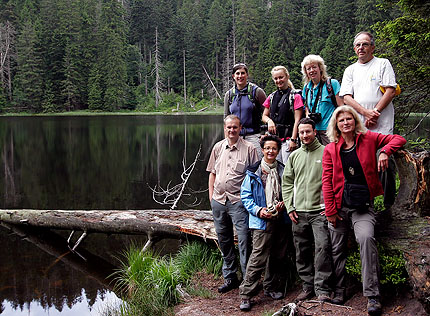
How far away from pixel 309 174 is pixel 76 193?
35.1 feet

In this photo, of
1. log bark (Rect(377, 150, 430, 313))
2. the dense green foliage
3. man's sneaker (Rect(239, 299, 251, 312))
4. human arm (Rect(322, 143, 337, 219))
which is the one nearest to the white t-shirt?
log bark (Rect(377, 150, 430, 313))

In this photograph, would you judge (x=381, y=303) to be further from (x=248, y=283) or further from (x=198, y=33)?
(x=198, y=33)

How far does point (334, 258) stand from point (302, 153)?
1.05m

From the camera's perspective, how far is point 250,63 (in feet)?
194

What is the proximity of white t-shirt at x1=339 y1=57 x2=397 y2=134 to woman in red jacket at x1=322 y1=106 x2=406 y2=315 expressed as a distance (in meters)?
0.38

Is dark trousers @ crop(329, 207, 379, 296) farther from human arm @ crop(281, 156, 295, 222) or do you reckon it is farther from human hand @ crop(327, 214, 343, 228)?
human arm @ crop(281, 156, 295, 222)

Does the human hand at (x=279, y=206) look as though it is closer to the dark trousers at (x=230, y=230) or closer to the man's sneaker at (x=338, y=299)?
the dark trousers at (x=230, y=230)

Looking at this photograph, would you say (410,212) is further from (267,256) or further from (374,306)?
(267,256)

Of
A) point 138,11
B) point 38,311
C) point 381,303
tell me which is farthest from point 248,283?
point 138,11

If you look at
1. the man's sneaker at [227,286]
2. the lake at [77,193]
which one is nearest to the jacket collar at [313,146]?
the man's sneaker at [227,286]

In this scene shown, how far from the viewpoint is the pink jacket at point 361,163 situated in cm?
360

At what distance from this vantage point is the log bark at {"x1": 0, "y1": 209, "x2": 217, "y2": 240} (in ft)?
21.3

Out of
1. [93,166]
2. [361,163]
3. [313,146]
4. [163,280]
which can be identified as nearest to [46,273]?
[163,280]

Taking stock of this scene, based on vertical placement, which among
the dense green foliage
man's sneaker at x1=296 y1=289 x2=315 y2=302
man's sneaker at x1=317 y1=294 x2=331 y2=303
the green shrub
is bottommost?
man's sneaker at x1=296 y1=289 x2=315 y2=302
